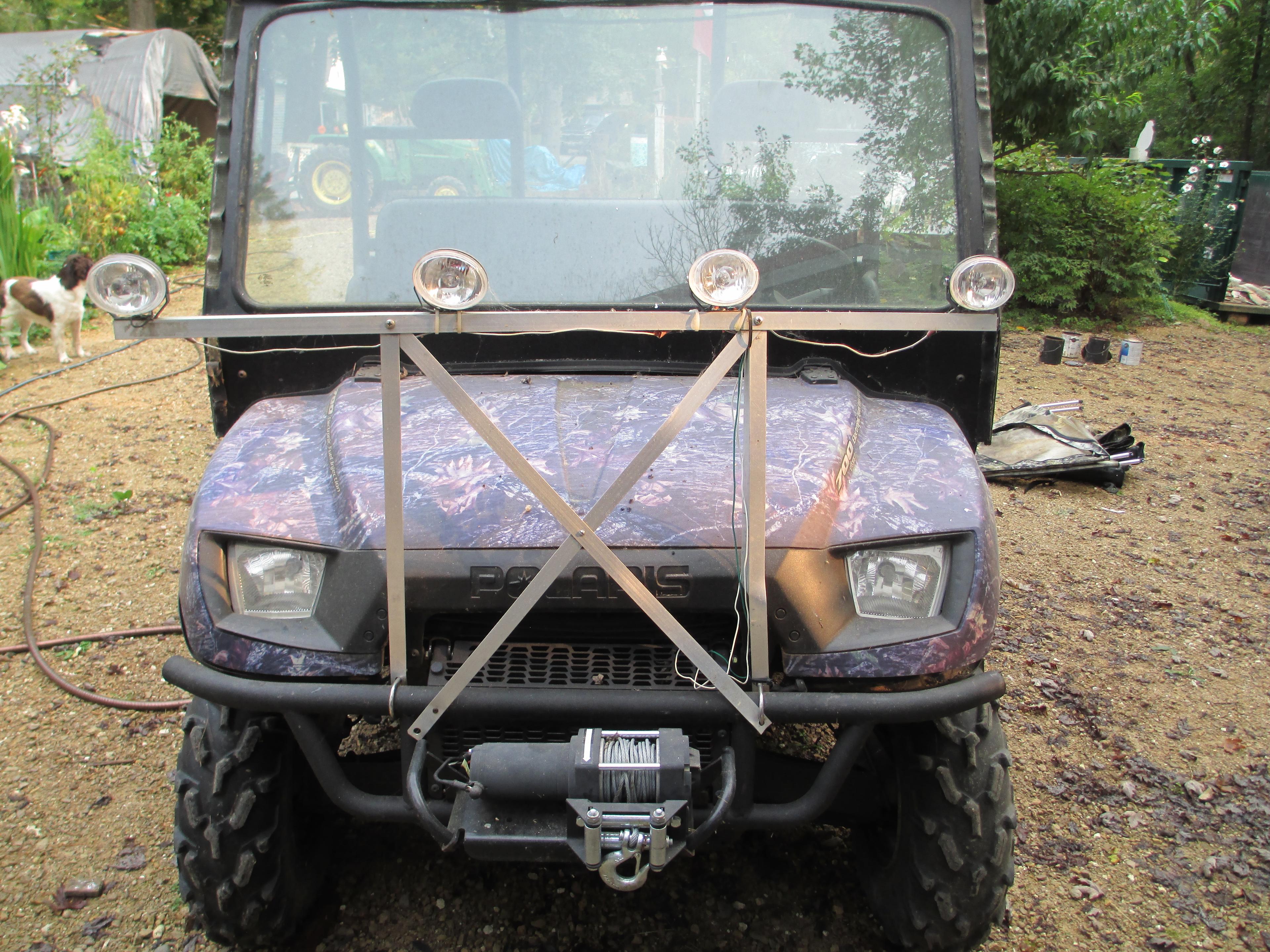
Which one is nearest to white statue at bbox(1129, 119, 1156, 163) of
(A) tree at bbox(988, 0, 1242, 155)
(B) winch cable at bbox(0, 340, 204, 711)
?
(A) tree at bbox(988, 0, 1242, 155)

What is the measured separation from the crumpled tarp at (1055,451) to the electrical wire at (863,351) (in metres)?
3.19

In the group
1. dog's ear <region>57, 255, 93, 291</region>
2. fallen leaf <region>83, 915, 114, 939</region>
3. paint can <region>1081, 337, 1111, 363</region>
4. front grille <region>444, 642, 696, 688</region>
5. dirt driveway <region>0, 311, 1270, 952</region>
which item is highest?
dog's ear <region>57, 255, 93, 291</region>

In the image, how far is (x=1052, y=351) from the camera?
30.8 feet

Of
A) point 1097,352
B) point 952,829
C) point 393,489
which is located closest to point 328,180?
point 393,489

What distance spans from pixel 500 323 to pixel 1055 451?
5.07 metres

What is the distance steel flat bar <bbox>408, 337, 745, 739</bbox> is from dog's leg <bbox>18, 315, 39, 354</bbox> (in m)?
8.19

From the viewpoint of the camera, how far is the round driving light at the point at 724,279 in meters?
1.80

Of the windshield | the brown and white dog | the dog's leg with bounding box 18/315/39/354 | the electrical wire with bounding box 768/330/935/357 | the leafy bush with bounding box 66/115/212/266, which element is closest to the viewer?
the electrical wire with bounding box 768/330/935/357

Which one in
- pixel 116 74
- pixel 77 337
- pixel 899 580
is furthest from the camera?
pixel 116 74

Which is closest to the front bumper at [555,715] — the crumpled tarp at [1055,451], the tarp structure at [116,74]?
the crumpled tarp at [1055,451]

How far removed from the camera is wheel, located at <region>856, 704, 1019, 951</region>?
2.12m

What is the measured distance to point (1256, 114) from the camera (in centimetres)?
2580

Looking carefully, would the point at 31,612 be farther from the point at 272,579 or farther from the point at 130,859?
the point at 272,579

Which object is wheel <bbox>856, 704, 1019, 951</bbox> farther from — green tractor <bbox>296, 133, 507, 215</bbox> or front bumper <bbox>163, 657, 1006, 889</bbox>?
green tractor <bbox>296, 133, 507, 215</bbox>
